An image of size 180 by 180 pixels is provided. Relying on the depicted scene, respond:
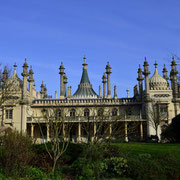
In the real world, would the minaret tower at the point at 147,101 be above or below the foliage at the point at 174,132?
above

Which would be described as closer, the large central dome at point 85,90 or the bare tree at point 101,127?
the bare tree at point 101,127

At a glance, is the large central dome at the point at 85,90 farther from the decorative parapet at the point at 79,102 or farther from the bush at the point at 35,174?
the bush at the point at 35,174

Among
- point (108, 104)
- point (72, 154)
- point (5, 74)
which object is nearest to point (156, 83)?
point (108, 104)

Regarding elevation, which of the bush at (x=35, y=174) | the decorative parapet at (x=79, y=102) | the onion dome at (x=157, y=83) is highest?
the onion dome at (x=157, y=83)

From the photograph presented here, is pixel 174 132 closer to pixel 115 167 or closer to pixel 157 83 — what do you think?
pixel 115 167

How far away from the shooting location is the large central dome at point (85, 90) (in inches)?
2086

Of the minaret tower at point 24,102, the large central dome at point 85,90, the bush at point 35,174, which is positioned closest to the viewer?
the bush at point 35,174

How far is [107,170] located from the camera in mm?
15523

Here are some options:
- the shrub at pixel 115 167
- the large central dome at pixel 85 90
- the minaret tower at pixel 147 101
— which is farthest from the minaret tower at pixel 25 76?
the shrub at pixel 115 167

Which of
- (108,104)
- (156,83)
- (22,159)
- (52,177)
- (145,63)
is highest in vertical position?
(145,63)

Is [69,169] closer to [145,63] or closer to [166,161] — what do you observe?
[166,161]

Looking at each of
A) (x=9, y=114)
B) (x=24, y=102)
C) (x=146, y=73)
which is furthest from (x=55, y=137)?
(x=9, y=114)

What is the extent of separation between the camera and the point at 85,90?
54.5 meters

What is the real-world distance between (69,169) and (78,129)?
95.6ft
